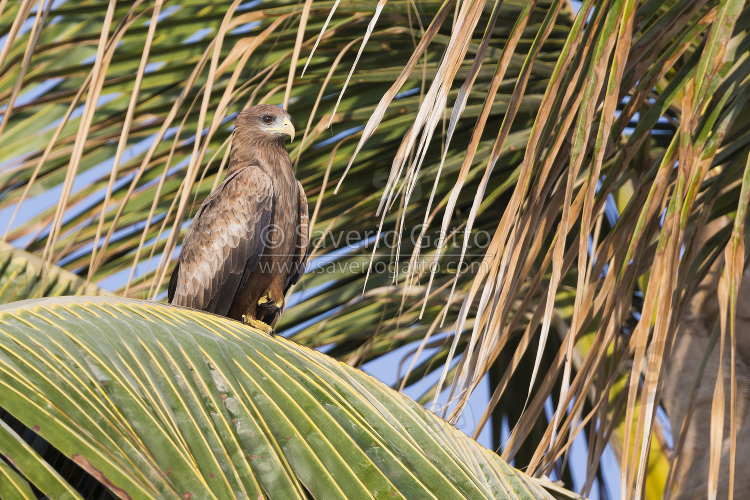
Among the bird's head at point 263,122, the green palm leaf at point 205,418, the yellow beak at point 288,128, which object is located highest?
the bird's head at point 263,122

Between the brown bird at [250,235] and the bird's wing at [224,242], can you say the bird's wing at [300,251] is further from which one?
the bird's wing at [224,242]

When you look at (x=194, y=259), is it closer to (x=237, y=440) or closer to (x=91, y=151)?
(x=91, y=151)

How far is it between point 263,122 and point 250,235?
634 mm

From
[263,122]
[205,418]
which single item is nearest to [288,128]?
[263,122]

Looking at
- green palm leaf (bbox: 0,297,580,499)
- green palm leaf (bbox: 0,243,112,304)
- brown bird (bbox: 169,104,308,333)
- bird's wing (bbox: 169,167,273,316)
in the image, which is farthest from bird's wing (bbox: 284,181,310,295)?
green palm leaf (bbox: 0,297,580,499)

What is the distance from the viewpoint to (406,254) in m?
3.60

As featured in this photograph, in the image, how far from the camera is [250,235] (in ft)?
13.8

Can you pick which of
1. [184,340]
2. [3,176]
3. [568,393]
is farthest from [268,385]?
[3,176]

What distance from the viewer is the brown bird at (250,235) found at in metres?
4.19

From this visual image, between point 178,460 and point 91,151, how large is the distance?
2366 millimetres

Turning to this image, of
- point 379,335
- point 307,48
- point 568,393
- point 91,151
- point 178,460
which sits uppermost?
point 307,48

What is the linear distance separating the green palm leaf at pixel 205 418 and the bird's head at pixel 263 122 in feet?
7.13

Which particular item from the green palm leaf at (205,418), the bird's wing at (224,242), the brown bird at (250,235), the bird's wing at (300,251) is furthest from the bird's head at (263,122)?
the green palm leaf at (205,418)

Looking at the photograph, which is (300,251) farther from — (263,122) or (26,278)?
(26,278)
